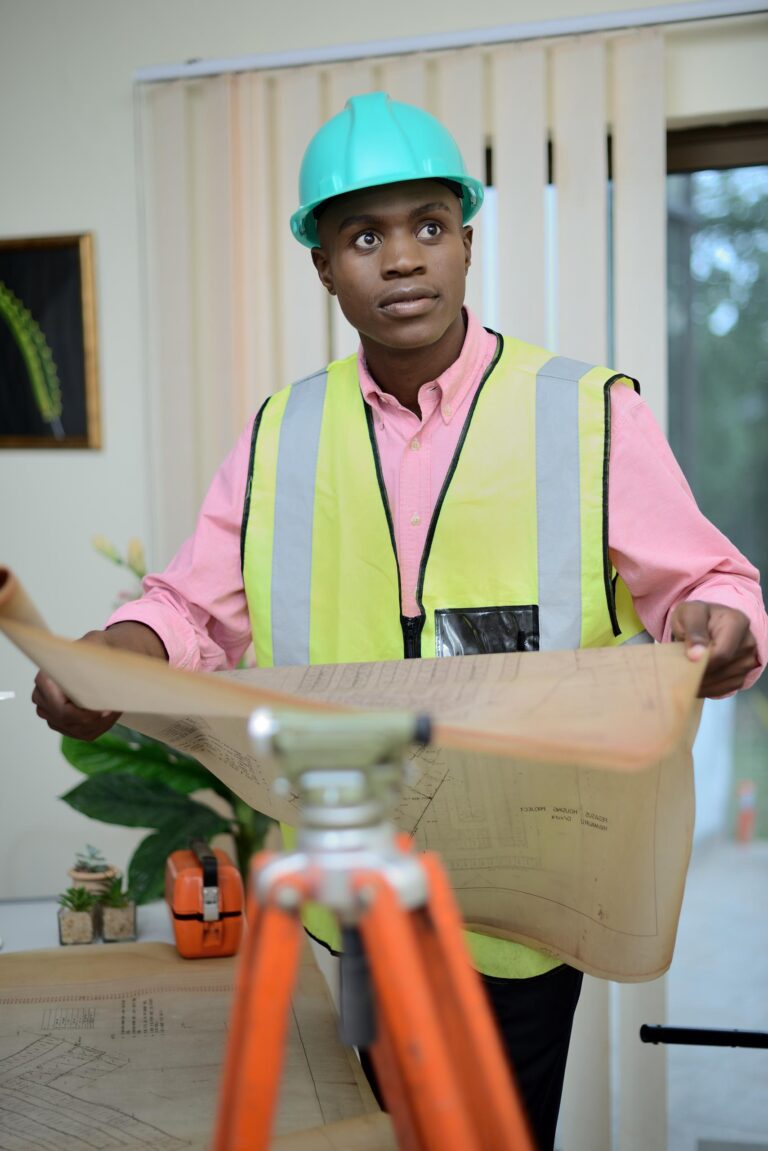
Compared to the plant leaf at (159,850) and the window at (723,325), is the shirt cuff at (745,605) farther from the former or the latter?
the window at (723,325)

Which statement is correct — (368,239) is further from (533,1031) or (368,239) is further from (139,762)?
(139,762)

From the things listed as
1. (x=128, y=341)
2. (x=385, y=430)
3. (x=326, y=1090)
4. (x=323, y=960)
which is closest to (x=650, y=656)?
(x=326, y=1090)

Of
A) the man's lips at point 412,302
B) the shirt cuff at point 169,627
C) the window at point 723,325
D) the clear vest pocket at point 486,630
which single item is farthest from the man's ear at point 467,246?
the window at point 723,325

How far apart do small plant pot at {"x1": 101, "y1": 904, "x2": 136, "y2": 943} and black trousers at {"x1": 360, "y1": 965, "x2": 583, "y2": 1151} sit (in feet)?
2.50

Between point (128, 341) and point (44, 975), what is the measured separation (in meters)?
1.90

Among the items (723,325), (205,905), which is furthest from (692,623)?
(723,325)

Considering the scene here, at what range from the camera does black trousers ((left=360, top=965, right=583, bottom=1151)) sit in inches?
49.0

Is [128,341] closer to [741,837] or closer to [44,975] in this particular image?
[44,975]

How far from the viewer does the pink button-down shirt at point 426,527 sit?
1146 mm

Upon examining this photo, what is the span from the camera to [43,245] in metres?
2.84

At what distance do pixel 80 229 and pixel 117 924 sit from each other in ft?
5.80

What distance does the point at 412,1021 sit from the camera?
0.48m

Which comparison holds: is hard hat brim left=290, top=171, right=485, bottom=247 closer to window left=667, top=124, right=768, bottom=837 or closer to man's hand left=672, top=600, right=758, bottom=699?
man's hand left=672, top=600, right=758, bottom=699

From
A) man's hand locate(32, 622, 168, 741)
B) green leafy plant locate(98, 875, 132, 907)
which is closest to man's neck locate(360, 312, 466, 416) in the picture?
man's hand locate(32, 622, 168, 741)
